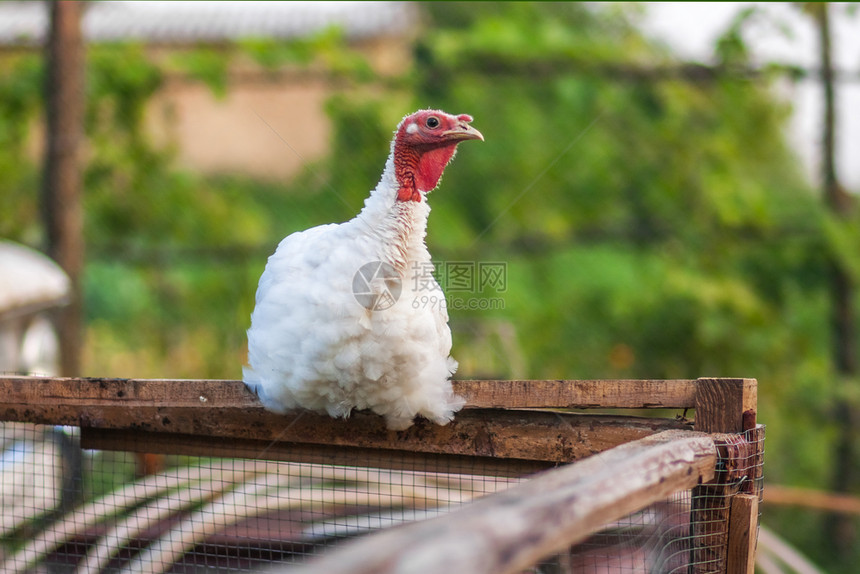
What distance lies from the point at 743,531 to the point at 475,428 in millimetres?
650

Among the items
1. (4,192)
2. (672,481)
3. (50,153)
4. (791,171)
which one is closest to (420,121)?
(672,481)

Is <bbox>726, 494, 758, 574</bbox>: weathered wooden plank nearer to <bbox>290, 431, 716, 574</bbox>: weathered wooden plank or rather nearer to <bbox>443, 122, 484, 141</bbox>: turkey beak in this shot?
<bbox>290, 431, 716, 574</bbox>: weathered wooden plank

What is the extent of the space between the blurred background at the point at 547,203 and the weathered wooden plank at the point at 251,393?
323cm

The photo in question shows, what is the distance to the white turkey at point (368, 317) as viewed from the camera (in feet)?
5.83

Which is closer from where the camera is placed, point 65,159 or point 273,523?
point 273,523

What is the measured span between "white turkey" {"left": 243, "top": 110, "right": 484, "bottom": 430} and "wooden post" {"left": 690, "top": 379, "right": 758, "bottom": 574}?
59 cm

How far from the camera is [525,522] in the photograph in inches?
38.9

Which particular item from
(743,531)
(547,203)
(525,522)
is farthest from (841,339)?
(525,522)

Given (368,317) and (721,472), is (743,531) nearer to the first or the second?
(721,472)

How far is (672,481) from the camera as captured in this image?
1.47 meters

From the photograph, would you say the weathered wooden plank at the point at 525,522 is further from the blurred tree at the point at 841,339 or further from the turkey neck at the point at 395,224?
the blurred tree at the point at 841,339

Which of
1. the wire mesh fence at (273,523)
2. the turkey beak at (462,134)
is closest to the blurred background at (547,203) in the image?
the wire mesh fence at (273,523)

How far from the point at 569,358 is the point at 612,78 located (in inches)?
84.1

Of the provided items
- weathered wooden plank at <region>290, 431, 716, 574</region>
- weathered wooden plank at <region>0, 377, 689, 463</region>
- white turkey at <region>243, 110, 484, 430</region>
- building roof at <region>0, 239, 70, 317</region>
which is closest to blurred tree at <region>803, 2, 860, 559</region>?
weathered wooden plank at <region>0, 377, 689, 463</region>
